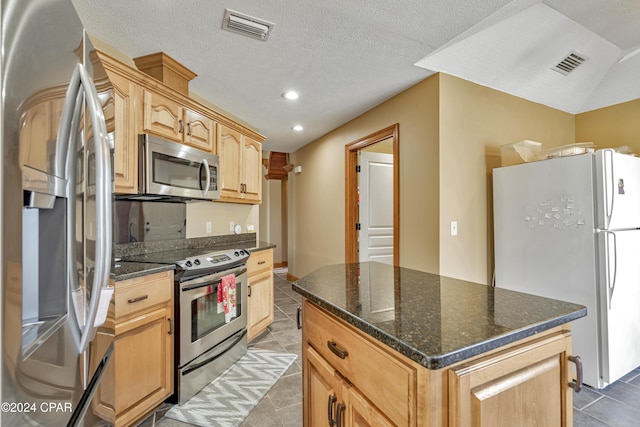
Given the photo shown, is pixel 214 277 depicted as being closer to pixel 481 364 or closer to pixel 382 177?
pixel 481 364

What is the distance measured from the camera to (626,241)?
7.01ft

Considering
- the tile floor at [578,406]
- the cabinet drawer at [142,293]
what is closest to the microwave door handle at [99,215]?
the cabinet drawer at [142,293]

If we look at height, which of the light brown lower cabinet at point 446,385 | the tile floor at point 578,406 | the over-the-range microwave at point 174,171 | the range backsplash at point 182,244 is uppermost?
the over-the-range microwave at point 174,171

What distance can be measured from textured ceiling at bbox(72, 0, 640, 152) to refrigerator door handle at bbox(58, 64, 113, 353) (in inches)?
52.2

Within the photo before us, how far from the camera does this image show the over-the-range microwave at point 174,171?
205 cm

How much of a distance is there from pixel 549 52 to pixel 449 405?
3.03 m

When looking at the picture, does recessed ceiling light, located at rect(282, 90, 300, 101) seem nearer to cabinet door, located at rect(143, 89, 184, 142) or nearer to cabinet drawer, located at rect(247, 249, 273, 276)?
cabinet door, located at rect(143, 89, 184, 142)

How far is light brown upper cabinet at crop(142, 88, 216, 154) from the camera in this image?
212 centimetres

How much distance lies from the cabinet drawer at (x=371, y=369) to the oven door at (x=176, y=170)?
1.61 meters

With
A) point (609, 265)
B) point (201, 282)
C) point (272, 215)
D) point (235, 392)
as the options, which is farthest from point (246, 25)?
point (272, 215)

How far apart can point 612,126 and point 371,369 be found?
3910mm

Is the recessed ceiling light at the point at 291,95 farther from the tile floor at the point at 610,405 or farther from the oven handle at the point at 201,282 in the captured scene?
the tile floor at the point at 610,405

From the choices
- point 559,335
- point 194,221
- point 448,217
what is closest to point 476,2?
point 448,217

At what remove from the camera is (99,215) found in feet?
2.68
